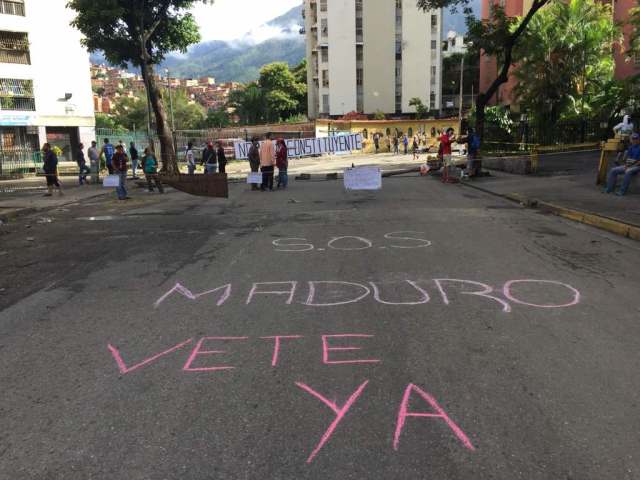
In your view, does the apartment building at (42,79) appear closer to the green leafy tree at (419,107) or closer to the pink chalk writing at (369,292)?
the green leafy tree at (419,107)

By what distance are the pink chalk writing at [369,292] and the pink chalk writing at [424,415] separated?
1.90m

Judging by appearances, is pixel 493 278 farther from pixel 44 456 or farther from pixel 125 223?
pixel 125 223

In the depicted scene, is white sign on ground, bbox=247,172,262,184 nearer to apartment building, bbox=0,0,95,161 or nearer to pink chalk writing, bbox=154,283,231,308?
pink chalk writing, bbox=154,283,231,308

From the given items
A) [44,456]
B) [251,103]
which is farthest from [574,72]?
[251,103]

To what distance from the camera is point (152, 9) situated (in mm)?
24250

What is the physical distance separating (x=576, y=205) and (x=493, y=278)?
651 cm

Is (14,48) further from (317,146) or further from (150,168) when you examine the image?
(150,168)

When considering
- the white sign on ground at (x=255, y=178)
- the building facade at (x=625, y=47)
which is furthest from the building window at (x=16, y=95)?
the building facade at (x=625, y=47)

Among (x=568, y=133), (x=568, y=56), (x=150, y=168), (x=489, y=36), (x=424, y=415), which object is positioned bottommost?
(x=424, y=415)

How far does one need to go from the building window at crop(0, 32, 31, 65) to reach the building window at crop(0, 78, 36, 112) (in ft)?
5.02

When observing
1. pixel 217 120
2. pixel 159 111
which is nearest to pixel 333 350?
pixel 159 111

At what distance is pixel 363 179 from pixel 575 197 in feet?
19.8

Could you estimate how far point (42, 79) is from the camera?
3884 cm

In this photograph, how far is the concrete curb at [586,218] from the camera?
904cm
